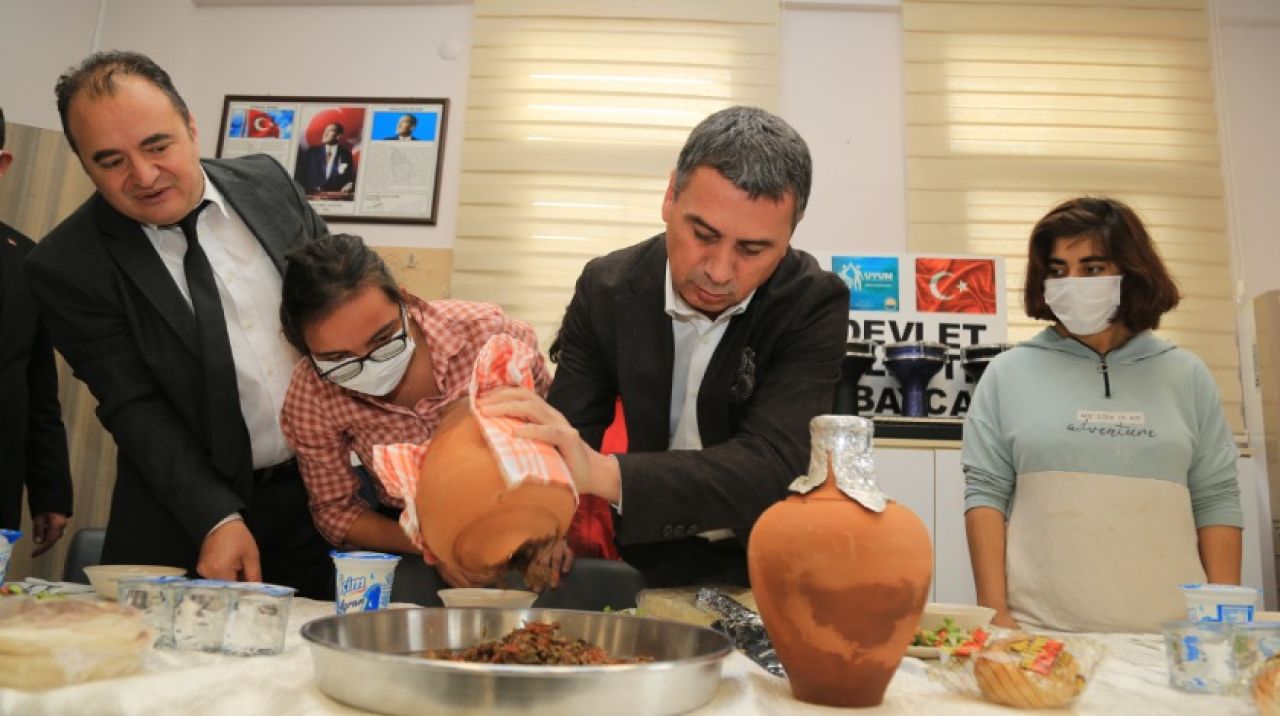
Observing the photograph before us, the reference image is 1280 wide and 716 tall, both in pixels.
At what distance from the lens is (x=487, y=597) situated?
1290 millimetres

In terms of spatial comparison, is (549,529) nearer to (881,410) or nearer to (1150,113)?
(881,410)

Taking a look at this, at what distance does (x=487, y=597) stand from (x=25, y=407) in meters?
2.06

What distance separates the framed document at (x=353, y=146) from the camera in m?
4.19

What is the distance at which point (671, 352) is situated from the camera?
1.64m

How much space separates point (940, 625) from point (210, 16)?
447cm

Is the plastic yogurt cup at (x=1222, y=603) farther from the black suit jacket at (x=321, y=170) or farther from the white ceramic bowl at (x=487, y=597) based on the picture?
the black suit jacket at (x=321, y=170)

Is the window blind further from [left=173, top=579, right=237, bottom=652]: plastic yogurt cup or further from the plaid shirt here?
[left=173, top=579, right=237, bottom=652]: plastic yogurt cup

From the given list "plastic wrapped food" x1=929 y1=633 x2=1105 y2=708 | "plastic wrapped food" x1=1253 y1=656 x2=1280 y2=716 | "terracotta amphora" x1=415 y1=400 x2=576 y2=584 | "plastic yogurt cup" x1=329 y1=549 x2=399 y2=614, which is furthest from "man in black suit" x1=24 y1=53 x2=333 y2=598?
"plastic wrapped food" x1=1253 y1=656 x2=1280 y2=716

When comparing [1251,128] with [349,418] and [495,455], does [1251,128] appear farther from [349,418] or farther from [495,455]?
[495,455]

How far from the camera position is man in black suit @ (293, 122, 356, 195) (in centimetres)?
425

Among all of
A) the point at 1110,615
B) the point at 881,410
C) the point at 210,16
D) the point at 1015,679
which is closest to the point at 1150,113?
the point at 881,410

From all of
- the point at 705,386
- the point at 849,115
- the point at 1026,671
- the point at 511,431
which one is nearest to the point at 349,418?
the point at 705,386

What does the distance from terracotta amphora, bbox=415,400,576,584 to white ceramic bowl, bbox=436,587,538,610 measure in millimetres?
360

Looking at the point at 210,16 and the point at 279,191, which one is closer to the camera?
the point at 279,191
